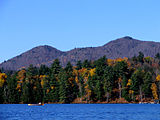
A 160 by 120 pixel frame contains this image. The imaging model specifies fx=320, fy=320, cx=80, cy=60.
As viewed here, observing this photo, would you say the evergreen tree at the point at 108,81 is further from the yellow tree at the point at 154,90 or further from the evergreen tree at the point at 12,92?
the evergreen tree at the point at 12,92

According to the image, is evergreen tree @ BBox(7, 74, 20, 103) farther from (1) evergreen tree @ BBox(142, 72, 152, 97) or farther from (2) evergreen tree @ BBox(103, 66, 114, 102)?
(1) evergreen tree @ BBox(142, 72, 152, 97)

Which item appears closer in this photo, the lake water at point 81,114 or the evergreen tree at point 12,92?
the lake water at point 81,114

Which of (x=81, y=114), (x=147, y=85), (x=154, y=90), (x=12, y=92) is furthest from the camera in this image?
(x=12, y=92)

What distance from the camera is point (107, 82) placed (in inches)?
6944

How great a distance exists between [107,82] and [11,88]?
178ft

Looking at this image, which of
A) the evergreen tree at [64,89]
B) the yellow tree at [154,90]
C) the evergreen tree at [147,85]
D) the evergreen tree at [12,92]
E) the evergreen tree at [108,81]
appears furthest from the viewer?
the evergreen tree at [12,92]

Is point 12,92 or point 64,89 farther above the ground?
point 64,89

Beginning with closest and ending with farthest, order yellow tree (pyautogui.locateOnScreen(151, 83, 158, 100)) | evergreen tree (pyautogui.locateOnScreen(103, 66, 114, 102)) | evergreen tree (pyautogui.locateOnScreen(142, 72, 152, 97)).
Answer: evergreen tree (pyautogui.locateOnScreen(142, 72, 152, 97)) → yellow tree (pyautogui.locateOnScreen(151, 83, 158, 100)) → evergreen tree (pyautogui.locateOnScreen(103, 66, 114, 102))

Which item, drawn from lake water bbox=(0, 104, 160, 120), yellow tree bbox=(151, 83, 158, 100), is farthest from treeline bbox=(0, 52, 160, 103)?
lake water bbox=(0, 104, 160, 120)

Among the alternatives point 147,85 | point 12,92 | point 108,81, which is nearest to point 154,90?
point 147,85

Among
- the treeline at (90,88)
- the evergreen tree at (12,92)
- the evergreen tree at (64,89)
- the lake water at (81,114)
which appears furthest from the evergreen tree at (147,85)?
the evergreen tree at (12,92)

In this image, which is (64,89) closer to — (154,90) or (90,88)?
(90,88)

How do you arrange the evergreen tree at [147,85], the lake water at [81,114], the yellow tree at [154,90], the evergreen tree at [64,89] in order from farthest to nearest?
the evergreen tree at [64,89], the yellow tree at [154,90], the evergreen tree at [147,85], the lake water at [81,114]

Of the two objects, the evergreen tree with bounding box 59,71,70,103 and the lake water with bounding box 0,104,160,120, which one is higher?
the evergreen tree with bounding box 59,71,70,103
